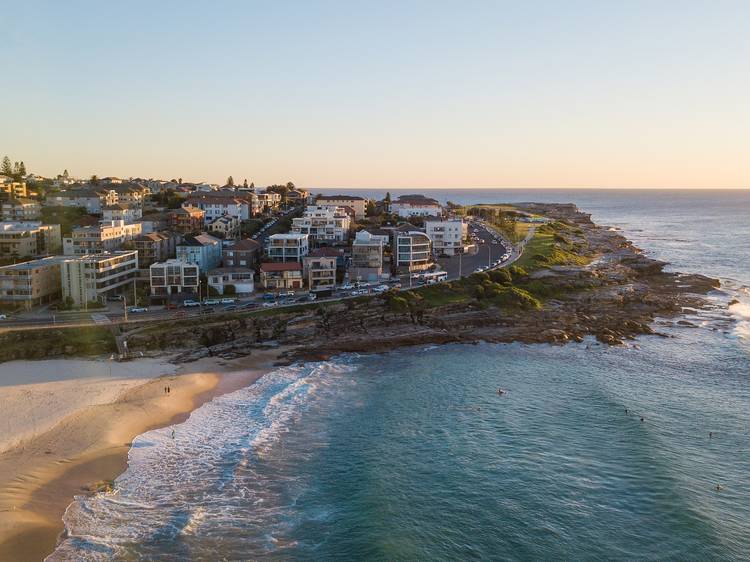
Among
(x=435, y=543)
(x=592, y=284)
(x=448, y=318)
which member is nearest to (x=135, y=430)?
(x=435, y=543)

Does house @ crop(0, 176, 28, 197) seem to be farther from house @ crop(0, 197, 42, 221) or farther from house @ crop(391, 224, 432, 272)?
house @ crop(391, 224, 432, 272)

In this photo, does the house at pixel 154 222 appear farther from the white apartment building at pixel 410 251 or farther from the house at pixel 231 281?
the white apartment building at pixel 410 251

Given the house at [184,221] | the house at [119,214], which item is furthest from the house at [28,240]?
the house at [184,221]

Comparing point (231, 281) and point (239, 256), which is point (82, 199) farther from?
point (231, 281)

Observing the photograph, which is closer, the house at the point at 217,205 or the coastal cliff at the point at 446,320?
the coastal cliff at the point at 446,320

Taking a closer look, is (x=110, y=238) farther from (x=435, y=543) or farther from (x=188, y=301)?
(x=435, y=543)

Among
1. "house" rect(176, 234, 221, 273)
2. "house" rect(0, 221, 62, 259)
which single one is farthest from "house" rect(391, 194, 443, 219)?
"house" rect(0, 221, 62, 259)

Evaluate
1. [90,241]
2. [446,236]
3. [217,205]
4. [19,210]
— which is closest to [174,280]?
[90,241]
